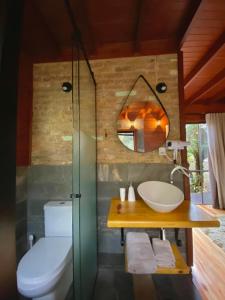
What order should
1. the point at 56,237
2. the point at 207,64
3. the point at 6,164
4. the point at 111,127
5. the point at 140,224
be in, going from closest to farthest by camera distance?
the point at 6,164 < the point at 140,224 < the point at 56,237 < the point at 111,127 < the point at 207,64

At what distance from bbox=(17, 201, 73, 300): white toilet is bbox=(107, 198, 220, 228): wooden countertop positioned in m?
0.56

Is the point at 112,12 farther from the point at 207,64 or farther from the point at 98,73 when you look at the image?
the point at 207,64

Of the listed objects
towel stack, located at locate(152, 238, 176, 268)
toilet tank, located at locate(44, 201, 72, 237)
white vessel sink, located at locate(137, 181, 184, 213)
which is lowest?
towel stack, located at locate(152, 238, 176, 268)

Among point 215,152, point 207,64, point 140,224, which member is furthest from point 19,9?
point 215,152

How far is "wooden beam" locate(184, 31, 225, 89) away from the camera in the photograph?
214cm

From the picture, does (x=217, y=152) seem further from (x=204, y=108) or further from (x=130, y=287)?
(x=130, y=287)

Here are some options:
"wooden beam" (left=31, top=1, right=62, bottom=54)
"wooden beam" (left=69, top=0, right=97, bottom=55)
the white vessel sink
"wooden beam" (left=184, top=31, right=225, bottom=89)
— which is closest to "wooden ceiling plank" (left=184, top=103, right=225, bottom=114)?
"wooden beam" (left=184, top=31, right=225, bottom=89)

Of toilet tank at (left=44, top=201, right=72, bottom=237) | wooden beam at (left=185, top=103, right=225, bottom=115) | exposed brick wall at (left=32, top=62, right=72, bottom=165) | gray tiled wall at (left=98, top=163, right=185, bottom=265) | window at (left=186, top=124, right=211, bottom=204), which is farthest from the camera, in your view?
window at (left=186, top=124, right=211, bottom=204)

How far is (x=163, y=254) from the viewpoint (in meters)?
1.58

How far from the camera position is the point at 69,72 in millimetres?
2389

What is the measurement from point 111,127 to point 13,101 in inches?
73.3

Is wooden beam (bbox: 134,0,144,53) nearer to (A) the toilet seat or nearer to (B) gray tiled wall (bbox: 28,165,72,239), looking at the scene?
(B) gray tiled wall (bbox: 28,165,72,239)

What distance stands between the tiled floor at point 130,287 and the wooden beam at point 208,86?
281 centimetres

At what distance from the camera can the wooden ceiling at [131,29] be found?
1699mm
